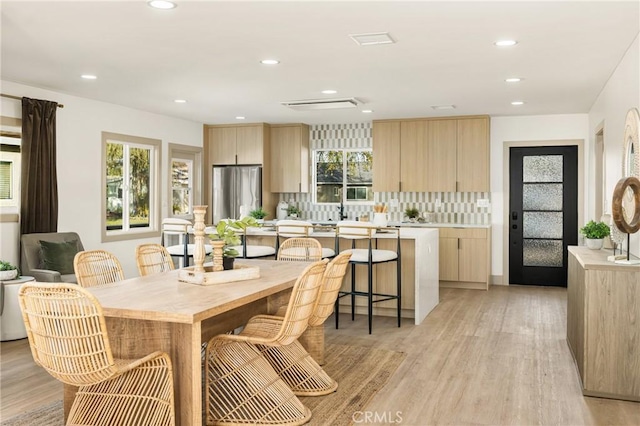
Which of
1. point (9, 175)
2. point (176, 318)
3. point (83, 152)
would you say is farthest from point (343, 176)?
point (176, 318)

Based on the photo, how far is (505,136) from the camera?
8.31 meters

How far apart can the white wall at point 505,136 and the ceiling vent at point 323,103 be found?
254 centimetres

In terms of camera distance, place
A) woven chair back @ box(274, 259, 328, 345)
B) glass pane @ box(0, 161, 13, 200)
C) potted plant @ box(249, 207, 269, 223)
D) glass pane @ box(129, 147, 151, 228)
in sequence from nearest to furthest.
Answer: woven chair back @ box(274, 259, 328, 345)
glass pane @ box(0, 161, 13, 200)
glass pane @ box(129, 147, 151, 228)
potted plant @ box(249, 207, 269, 223)

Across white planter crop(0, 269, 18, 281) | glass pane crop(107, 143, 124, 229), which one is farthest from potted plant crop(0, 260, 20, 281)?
glass pane crop(107, 143, 124, 229)

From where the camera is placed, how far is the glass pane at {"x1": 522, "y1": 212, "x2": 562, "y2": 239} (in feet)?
26.8

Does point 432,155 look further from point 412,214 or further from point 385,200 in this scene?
point 385,200

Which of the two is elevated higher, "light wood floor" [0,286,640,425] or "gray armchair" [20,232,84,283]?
"gray armchair" [20,232,84,283]

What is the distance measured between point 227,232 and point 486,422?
76.0 inches

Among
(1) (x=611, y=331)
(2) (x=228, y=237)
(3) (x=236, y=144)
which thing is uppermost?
(3) (x=236, y=144)

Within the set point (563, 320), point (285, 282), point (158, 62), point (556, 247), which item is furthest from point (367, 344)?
point (556, 247)

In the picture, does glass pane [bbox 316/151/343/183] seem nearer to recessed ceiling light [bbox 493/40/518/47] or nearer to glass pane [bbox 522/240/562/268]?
glass pane [bbox 522/240/562/268]

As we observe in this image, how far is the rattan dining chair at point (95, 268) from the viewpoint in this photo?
3749 millimetres

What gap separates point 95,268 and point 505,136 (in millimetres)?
6256

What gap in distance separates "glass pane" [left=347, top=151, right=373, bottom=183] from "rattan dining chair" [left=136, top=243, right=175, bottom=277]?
17.2ft
